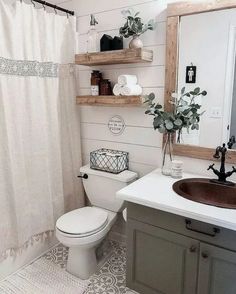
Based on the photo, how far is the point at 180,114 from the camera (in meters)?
1.74

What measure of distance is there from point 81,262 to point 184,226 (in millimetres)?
941

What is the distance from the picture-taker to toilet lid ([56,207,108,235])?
5.88ft

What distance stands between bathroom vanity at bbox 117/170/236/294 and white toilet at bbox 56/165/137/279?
0.31 metres

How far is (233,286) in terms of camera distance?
4.20 ft

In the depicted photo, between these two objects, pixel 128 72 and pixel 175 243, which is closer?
pixel 175 243

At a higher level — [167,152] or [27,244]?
[167,152]

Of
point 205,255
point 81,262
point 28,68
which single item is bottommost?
point 81,262

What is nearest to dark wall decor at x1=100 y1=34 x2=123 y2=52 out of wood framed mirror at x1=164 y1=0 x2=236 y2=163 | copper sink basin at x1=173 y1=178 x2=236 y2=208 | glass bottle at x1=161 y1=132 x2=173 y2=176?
wood framed mirror at x1=164 y1=0 x2=236 y2=163

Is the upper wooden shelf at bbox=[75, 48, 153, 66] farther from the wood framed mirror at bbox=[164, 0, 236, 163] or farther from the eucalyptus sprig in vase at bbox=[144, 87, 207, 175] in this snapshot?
the eucalyptus sprig in vase at bbox=[144, 87, 207, 175]

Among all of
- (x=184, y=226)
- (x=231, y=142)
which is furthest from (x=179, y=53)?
(x=184, y=226)

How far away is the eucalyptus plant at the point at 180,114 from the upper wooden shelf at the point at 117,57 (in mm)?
277

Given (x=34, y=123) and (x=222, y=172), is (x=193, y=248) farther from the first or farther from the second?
(x=34, y=123)

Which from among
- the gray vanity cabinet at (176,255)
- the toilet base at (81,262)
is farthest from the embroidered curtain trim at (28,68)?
the toilet base at (81,262)

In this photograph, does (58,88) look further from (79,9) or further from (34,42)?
(79,9)
